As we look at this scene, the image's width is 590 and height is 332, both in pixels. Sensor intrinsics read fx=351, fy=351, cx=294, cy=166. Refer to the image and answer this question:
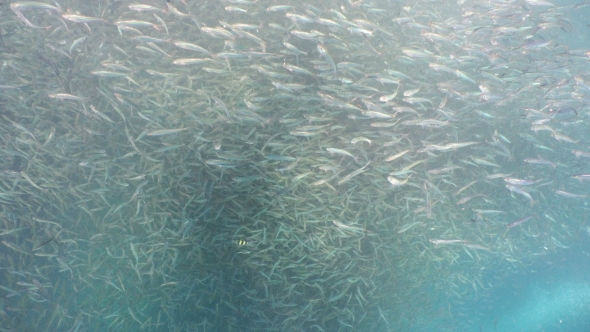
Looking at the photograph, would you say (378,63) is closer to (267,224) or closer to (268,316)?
(267,224)

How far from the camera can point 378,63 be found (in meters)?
6.04

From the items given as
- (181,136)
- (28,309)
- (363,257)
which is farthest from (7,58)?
(363,257)

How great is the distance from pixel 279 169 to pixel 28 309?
4.23 metres

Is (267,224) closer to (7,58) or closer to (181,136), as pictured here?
(181,136)

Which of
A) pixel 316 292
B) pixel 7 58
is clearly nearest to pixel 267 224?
pixel 316 292

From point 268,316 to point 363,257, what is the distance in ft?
6.09

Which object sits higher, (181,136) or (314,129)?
(314,129)

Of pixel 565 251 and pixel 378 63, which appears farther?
pixel 565 251

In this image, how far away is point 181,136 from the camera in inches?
201

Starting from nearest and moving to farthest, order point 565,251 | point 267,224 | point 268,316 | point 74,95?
point 74,95
point 267,224
point 268,316
point 565,251

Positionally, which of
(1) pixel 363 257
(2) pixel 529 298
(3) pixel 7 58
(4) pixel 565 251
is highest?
(3) pixel 7 58

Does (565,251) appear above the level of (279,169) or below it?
below

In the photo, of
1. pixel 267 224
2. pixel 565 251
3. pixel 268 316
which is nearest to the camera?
pixel 267 224

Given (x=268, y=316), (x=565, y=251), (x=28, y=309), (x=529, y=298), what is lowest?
(x=529, y=298)
